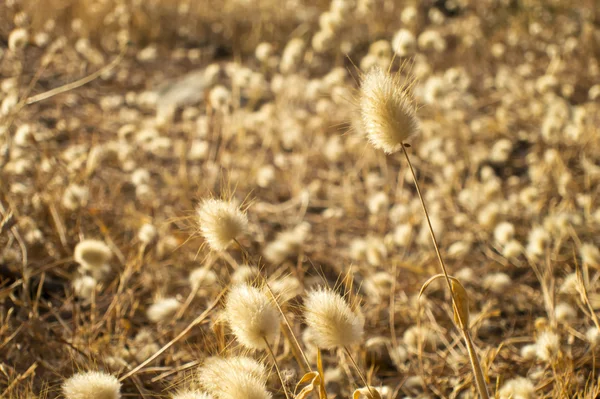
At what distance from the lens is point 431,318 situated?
2.22 meters

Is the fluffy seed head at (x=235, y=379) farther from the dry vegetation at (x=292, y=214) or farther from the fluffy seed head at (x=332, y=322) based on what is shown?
the fluffy seed head at (x=332, y=322)

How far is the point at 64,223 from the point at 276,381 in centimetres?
137

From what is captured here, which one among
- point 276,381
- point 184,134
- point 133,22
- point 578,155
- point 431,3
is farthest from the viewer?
point 431,3

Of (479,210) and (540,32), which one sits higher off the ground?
(540,32)

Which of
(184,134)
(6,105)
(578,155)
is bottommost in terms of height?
(184,134)

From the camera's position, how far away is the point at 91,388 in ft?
3.67

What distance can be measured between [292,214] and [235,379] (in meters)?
Answer: 2.36

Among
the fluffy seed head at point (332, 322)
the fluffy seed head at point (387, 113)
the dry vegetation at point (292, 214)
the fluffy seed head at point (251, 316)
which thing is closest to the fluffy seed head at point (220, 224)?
the dry vegetation at point (292, 214)

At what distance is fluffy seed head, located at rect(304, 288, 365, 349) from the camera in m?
1.14

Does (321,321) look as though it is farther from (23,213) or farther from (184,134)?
(184,134)

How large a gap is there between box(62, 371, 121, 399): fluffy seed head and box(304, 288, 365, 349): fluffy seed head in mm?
406

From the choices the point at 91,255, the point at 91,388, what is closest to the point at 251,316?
the point at 91,388

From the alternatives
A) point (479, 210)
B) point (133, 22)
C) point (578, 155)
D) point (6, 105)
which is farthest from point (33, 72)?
point (578, 155)

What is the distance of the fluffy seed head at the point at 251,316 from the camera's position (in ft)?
3.76
